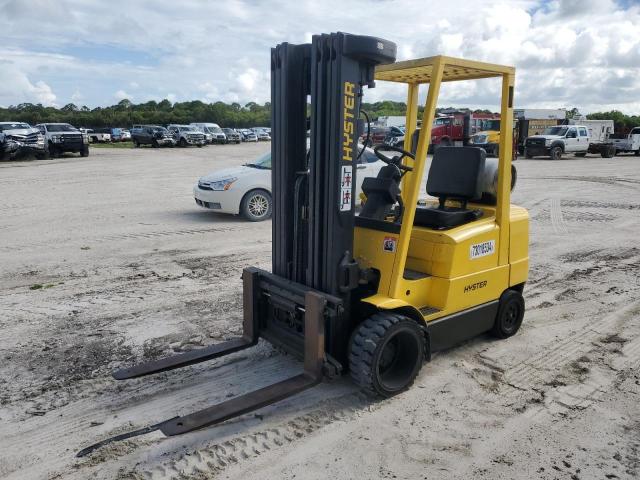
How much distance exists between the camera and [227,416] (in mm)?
3389

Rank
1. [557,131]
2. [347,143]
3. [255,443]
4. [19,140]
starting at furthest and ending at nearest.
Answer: [557,131] → [19,140] → [347,143] → [255,443]

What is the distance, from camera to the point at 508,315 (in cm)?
520

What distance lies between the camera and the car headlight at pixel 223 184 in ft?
35.0

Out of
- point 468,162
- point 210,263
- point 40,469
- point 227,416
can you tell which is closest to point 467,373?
point 468,162

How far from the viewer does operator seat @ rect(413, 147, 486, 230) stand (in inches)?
179

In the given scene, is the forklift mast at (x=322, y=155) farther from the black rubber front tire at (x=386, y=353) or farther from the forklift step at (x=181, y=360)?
the forklift step at (x=181, y=360)

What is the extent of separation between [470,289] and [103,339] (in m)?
3.36

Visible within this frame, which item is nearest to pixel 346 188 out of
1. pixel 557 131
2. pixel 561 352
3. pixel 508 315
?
pixel 508 315

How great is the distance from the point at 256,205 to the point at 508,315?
6515mm

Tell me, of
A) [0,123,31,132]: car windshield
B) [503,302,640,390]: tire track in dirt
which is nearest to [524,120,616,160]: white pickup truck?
[503,302,640,390]: tire track in dirt

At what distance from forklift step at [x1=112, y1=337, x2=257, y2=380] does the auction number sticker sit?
A: 196 cm

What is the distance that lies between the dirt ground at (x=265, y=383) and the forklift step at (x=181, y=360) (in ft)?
0.47

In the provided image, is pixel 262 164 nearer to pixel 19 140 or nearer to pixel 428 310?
pixel 428 310

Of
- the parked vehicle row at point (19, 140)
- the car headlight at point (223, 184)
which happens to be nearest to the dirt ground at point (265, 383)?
the car headlight at point (223, 184)
